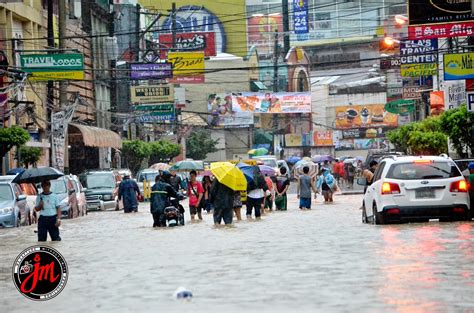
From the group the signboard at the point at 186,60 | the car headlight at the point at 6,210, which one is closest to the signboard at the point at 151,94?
the signboard at the point at 186,60

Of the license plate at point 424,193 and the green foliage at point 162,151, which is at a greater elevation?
the green foliage at point 162,151

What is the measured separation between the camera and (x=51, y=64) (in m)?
41.1

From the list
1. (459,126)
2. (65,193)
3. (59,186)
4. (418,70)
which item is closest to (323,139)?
(418,70)

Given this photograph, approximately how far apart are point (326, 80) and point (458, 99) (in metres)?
73.7

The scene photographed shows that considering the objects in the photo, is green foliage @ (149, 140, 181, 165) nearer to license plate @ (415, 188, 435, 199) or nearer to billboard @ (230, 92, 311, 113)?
billboard @ (230, 92, 311, 113)

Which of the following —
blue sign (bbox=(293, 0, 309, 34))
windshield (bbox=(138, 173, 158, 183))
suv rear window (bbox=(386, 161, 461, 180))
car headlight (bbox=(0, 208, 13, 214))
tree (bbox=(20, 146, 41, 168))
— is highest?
blue sign (bbox=(293, 0, 309, 34))

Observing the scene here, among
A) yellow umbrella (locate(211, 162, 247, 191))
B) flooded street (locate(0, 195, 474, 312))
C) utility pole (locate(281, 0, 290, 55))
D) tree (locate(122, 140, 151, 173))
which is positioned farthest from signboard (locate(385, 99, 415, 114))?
utility pole (locate(281, 0, 290, 55))

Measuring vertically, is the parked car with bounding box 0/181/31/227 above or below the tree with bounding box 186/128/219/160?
below

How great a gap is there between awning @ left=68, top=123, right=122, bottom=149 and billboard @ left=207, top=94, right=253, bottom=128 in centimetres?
4220

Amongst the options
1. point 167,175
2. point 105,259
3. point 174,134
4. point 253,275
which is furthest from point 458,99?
point 174,134

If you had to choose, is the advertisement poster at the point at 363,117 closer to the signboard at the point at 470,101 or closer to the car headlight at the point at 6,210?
the signboard at the point at 470,101

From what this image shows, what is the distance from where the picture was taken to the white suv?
2453 cm

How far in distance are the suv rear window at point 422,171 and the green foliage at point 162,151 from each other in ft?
171

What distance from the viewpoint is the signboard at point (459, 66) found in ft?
129
